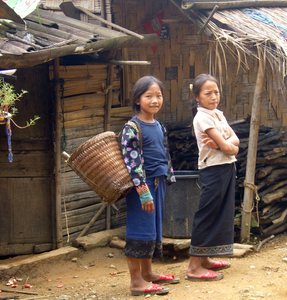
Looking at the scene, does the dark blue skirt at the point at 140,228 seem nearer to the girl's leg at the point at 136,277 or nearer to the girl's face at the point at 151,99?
the girl's leg at the point at 136,277

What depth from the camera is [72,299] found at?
3.83 metres

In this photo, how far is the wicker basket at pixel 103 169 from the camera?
332cm

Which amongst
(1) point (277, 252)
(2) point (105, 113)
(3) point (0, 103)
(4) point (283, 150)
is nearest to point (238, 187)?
(4) point (283, 150)

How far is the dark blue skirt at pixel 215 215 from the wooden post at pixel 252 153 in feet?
4.93

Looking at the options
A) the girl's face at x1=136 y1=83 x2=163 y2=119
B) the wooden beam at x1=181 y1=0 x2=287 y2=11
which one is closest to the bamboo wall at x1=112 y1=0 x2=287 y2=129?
the wooden beam at x1=181 y1=0 x2=287 y2=11

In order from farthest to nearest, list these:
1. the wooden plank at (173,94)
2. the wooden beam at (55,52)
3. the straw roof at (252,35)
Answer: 1. the wooden plank at (173,94)
2. the straw roof at (252,35)
3. the wooden beam at (55,52)

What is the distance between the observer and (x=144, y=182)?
132 inches

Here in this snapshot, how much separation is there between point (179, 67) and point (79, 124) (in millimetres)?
2334

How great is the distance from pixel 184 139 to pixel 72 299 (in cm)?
356

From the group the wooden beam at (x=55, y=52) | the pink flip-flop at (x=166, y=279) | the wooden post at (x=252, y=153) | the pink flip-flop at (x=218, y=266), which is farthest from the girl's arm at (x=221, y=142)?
the wooden beam at (x=55, y=52)

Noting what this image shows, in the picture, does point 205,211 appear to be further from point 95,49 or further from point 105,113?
point 105,113

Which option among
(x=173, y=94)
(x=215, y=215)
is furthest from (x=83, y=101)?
(x=215, y=215)

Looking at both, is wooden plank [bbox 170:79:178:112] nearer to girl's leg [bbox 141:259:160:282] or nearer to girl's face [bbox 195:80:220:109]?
girl's face [bbox 195:80:220:109]

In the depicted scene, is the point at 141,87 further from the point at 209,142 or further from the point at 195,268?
the point at 195,268
